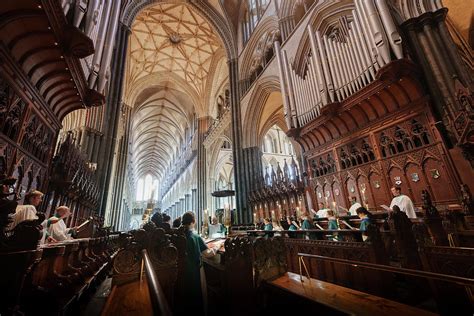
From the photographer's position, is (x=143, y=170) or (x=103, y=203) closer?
(x=103, y=203)

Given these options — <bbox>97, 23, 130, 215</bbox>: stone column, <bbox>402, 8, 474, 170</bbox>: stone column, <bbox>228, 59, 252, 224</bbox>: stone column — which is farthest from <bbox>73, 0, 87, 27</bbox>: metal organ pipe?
<bbox>228, 59, 252, 224</bbox>: stone column

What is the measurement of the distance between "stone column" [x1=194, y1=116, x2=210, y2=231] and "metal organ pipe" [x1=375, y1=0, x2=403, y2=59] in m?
13.7

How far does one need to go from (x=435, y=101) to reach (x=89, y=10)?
651 centimetres

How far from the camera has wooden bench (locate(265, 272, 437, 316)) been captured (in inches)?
47.7

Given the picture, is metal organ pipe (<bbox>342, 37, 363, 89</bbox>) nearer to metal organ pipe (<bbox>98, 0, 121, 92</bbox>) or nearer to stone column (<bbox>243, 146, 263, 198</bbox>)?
stone column (<bbox>243, 146, 263, 198</bbox>)

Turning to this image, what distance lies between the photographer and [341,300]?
54.4 inches

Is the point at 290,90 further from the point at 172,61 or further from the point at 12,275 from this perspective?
the point at 172,61

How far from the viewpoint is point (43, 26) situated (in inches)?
111

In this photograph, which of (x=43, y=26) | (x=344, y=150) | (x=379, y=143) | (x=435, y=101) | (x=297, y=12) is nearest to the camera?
(x=43, y=26)

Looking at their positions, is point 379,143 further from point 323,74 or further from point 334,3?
point 334,3

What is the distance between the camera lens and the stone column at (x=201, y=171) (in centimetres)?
1583

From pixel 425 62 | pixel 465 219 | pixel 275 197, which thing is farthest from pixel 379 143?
pixel 275 197

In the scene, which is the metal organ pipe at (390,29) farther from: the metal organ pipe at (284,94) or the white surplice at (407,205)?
the metal organ pipe at (284,94)

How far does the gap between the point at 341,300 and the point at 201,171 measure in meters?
15.9
